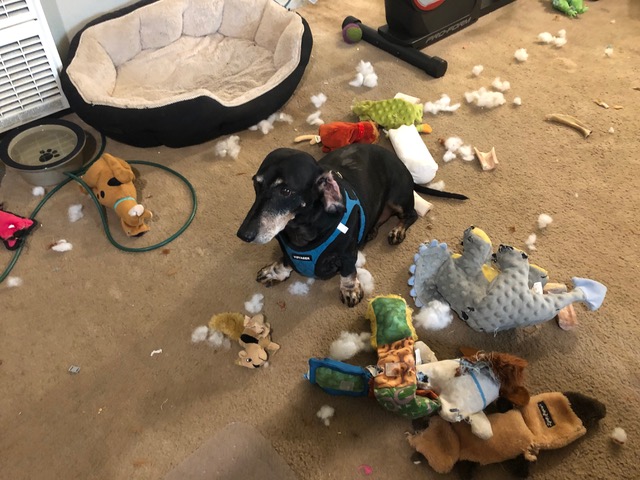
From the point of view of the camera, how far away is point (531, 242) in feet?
6.06

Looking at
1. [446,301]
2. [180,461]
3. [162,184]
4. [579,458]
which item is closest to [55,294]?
[162,184]

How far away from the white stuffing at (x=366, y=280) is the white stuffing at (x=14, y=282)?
1.16m

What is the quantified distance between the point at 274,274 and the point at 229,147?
0.73 meters

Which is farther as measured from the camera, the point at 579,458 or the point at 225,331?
the point at 225,331

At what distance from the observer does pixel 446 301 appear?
5.44 ft

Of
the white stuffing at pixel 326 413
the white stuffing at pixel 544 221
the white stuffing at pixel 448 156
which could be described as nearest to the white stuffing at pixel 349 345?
the white stuffing at pixel 326 413

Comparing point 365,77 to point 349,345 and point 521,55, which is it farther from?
point 349,345

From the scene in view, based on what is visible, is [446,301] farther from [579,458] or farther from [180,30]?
[180,30]

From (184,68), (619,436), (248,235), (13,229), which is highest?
(248,235)

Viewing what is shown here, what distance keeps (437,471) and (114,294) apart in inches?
45.4

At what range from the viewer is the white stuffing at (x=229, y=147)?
7.25 ft

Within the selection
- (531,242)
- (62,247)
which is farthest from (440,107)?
(62,247)

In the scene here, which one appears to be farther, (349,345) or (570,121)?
(570,121)

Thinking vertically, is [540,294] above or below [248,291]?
above
